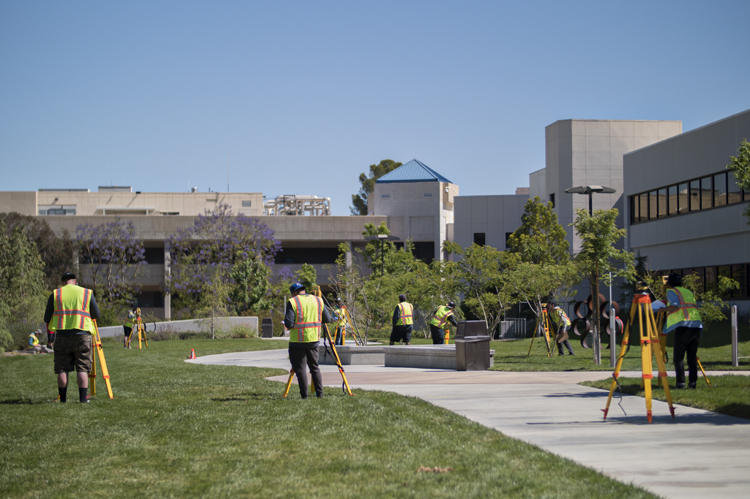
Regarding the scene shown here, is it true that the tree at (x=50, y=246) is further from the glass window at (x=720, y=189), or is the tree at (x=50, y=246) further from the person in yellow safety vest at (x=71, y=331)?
the person in yellow safety vest at (x=71, y=331)

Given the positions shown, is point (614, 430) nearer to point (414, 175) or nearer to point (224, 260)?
point (224, 260)

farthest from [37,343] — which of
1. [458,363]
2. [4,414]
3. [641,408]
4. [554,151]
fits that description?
[554,151]

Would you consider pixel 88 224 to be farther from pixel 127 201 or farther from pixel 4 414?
pixel 4 414

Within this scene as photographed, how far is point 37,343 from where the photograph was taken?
30.4 metres

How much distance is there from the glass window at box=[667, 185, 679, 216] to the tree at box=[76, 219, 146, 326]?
36295 millimetres

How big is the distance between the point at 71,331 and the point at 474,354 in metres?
9.52

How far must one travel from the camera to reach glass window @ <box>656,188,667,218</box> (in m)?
40.5

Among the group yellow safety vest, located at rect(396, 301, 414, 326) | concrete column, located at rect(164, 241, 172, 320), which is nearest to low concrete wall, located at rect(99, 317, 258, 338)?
concrete column, located at rect(164, 241, 172, 320)

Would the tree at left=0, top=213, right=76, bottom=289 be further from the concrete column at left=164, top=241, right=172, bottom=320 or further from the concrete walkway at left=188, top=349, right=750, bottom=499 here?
the concrete walkway at left=188, top=349, right=750, bottom=499

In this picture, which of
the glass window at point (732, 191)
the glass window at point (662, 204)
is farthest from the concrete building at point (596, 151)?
the glass window at point (732, 191)

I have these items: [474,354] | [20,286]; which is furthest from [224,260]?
[474,354]

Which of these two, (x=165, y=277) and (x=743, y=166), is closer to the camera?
(x=743, y=166)

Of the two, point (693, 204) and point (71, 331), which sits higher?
point (693, 204)

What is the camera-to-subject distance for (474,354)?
17.2 m
